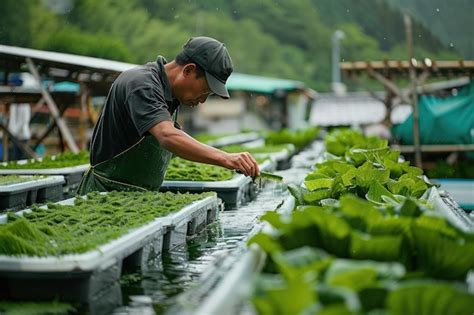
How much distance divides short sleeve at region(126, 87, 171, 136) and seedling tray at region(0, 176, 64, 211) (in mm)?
1516

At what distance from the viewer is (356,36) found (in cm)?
4944

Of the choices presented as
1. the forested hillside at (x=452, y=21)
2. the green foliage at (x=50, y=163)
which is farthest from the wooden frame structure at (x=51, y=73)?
the forested hillside at (x=452, y=21)

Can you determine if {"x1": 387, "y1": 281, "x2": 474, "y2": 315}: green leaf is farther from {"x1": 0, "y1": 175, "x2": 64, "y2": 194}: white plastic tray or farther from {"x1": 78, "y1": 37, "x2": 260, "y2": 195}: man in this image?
{"x1": 0, "y1": 175, "x2": 64, "y2": 194}: white plastic tray

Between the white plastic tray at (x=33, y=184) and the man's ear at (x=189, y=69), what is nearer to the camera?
the man's ear at (x=189, y=69)

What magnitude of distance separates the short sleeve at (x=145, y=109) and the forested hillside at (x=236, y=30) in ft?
29.9

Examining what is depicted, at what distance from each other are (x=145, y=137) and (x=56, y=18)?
26338 millimetres

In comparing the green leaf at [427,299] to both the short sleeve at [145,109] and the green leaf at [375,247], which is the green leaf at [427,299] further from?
the short sleeve at [145,109]

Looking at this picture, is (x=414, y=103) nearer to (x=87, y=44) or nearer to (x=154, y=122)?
(x=154, y=122)

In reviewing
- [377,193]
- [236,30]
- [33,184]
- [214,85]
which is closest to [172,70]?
[214,85]

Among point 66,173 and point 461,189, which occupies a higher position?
point 66,173

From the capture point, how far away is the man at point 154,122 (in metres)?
3.67

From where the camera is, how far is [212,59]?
13.0ft

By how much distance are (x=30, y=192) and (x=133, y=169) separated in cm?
131

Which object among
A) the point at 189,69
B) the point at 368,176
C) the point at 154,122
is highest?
the point at 189,69
